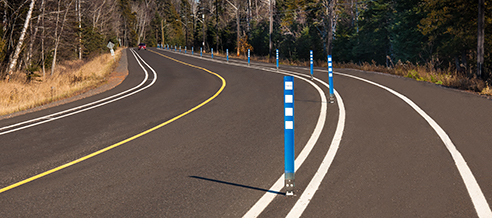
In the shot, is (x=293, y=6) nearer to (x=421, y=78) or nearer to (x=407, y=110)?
(x=421, y=78)

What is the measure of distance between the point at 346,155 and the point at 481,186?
1.84m

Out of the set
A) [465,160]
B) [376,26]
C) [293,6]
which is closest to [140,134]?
[465,160]

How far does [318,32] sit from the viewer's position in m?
50.3

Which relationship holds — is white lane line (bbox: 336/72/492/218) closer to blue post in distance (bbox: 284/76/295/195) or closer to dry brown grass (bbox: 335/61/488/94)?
blue post in distance (bbox: 284/76/295/195)

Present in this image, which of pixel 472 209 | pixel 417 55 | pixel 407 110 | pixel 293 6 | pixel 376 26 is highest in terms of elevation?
pixel 293 6

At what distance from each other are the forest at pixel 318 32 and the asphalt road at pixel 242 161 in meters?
7.99

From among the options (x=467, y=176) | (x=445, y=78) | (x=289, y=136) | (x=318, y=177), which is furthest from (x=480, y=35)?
(x=289, y=136)

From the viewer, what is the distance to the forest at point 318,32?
20312 mm

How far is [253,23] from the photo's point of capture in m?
62.4

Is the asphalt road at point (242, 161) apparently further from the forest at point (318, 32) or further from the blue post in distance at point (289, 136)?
the forest at point (318, 32)

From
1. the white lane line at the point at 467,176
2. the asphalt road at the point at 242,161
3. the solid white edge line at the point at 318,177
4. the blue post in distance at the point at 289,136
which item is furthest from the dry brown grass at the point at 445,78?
the blue post in distance at the point at 289,136

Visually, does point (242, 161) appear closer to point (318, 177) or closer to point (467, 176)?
point (318, 177)

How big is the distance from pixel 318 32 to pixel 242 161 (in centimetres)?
4668

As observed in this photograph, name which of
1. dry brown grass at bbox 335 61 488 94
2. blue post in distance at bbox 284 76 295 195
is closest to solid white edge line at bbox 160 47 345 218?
blue post in distance at bbox 284 76 295 195
